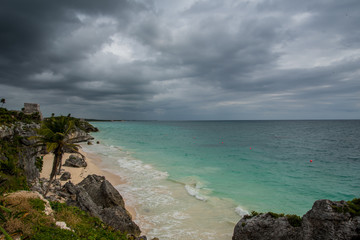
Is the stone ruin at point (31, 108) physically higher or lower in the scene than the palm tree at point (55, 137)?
higher

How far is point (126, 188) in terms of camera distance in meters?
23.5

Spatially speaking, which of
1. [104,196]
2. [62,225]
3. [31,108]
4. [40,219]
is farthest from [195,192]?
[31,108]

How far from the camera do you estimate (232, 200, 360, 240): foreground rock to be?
8.48 m

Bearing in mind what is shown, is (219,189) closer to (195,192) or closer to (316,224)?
(195,192)

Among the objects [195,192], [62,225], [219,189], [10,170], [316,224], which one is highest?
[10,170]

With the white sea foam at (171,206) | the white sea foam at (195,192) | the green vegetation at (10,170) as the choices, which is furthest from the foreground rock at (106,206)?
the white sea foam at (195,192)

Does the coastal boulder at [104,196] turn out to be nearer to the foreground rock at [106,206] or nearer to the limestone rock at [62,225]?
→ the foreground rock at [106,206]

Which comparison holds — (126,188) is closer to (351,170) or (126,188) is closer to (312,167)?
(312,167)

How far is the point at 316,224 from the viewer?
9031 mm

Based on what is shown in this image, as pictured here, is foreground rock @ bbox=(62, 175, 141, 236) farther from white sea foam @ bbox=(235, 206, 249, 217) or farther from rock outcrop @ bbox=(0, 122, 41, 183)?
white sea foam @ bbox=(235, 206, 249, 217)

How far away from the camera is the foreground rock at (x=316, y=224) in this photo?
8.48m

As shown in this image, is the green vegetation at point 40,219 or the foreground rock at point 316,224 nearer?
the green vegetation at point 40,219

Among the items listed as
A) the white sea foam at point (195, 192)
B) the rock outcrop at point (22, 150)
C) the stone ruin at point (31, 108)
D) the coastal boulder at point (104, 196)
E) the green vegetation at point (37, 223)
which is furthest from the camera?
the stone ruin at point (31, 108)

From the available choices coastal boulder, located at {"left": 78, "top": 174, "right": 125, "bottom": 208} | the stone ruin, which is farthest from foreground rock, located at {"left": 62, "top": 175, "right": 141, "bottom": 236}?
the stone ruin
